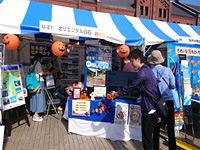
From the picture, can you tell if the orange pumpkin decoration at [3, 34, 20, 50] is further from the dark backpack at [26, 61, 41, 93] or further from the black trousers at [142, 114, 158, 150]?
the black trousers at [142, 114, 158, 150]

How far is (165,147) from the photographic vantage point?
9.96 ft

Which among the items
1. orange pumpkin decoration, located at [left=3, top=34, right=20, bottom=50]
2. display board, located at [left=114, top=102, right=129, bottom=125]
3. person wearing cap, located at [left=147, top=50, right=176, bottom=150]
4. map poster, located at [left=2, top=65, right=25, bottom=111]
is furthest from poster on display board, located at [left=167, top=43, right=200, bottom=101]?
map poster, located at [left=2, top=65, right=25, bottom=111]

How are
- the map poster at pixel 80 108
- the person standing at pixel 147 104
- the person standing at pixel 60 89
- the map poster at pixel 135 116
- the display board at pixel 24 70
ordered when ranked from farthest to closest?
the person standing at pixel 60 89 < the display board at pixel 24 70 < the map poster at pixel 80 108 < the map poster at pixel 135 116 < the person standing at pixel 147 104

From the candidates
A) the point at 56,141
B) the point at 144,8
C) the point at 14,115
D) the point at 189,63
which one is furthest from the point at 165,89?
the point at 144,8

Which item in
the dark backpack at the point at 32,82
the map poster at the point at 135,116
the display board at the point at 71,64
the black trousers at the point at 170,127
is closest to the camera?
the black trousers at the point at 170,127

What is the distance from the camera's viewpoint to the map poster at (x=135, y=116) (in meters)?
3.13

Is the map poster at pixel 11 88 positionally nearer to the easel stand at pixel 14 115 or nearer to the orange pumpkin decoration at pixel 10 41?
the easel stand at pixel 14 115

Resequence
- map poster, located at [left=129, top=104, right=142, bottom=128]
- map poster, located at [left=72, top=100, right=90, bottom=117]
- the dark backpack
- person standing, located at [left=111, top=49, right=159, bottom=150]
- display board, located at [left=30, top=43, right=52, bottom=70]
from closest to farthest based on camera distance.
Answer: person standing, located at [left=111, top=49, right=159, bottom=150] < map poster, located at [left=129, top=104, right=142, bottom=128] < map poster, located at [left=72, top=100, right=90, bottom=117] < the dark backpack < display board, located at [left=30, top=43, right=52, bottom=70]

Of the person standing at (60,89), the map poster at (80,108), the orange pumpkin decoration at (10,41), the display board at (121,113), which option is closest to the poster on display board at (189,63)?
the display board at (121,113)

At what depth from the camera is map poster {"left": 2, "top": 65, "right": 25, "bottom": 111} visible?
3.32 m

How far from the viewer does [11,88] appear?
3469 mm

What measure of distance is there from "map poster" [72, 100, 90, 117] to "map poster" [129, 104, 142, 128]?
0.92 m

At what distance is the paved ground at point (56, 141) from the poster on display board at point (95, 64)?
1375 millimetres

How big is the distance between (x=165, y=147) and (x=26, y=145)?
2772mm
